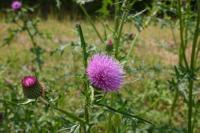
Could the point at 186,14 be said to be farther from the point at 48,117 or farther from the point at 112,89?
the point at 112,89

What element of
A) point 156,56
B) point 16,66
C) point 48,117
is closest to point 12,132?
point 48,117

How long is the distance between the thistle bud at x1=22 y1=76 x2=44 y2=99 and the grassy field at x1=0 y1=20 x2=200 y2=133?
4 centimetres

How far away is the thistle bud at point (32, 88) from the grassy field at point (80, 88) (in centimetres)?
4

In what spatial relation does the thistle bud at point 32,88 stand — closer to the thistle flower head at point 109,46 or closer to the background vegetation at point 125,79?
the background vegetation at point 125,79

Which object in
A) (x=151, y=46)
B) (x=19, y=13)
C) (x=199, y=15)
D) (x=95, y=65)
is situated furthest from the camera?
(x=151, y=46)

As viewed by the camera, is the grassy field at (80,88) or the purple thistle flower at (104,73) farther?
the grassy field at (80,88)

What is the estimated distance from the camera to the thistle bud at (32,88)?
1.93 metres

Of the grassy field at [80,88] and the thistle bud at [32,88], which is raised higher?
the thistle bud at [32,88]

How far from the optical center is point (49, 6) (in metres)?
14.0

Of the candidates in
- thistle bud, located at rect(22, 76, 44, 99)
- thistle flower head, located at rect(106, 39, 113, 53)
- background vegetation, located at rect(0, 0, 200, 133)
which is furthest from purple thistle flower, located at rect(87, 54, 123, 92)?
thistle flower head, located at rect(106, 39, 113, 53)

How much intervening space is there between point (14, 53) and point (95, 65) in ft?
19.2

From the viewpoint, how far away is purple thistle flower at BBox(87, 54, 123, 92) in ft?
5.94

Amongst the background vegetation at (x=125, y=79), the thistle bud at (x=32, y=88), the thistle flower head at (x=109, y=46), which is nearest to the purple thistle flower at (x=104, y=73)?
the background vegetation at (x=125, y=79)

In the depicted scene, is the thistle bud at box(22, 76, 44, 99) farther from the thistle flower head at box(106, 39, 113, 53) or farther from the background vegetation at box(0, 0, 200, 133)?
the thistle flower head at box(106, 39, 113, 53)
